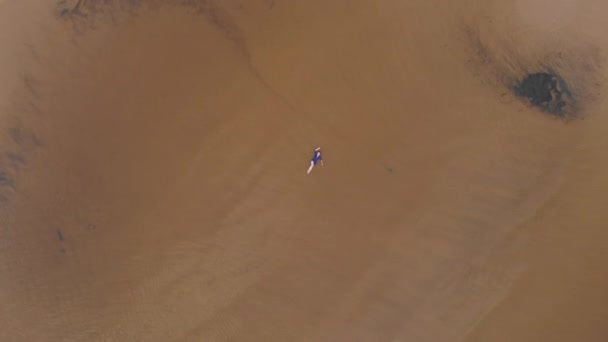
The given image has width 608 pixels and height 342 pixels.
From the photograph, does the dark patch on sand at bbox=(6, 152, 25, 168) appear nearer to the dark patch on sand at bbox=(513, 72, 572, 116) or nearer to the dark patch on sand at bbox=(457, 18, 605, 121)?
the dark patch on sand at bbox=(457, 18, 605, 121)

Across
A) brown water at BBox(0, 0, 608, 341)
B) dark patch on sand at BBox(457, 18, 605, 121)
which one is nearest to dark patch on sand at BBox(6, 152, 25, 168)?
brown water at BBox(0, 0, 608, 341)

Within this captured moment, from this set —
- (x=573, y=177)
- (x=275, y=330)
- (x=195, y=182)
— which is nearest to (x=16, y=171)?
(x=195, y=182)

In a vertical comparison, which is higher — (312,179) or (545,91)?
(545,91)

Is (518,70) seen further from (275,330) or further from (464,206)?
(275,330)

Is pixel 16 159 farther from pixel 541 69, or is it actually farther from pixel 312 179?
pixel 541 69

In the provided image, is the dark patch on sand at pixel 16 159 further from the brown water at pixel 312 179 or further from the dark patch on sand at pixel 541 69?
the dark patch on sand at pixel 541 69

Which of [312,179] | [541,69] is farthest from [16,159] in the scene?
[541,69]
